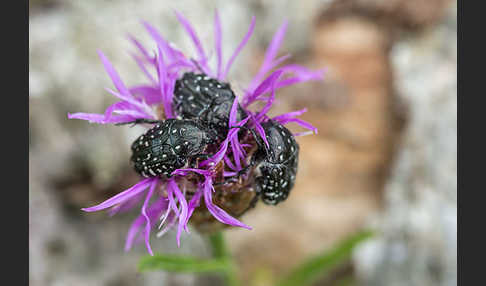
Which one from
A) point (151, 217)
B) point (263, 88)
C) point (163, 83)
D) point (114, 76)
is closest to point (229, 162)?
point (263, 88)

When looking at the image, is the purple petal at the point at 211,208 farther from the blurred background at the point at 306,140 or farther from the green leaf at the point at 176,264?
the blurred background at the point at 306,140

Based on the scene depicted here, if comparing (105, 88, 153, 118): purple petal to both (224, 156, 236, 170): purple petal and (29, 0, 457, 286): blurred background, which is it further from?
(29, 0, 457, 286): blurred background

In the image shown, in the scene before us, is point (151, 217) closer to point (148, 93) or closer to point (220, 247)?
point (220, 247)

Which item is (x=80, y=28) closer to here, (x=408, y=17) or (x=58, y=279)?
(x=58, y=279)

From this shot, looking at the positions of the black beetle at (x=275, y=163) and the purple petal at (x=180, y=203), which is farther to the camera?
the black beetle at (x=275, y=163)

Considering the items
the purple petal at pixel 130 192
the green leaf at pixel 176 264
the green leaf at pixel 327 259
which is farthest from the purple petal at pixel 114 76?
the green leaf at pixel 327 259

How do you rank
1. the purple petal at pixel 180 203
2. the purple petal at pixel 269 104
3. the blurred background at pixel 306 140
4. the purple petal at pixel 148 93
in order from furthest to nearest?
1. the blurred background at pixel 306 140
2. the purple petal at pixel 148 93
3. the purple petal at pixel 269 104
4. the purple petal at pixel 180 203

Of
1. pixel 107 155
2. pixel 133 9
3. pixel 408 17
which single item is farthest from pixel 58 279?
pixel 408 17
